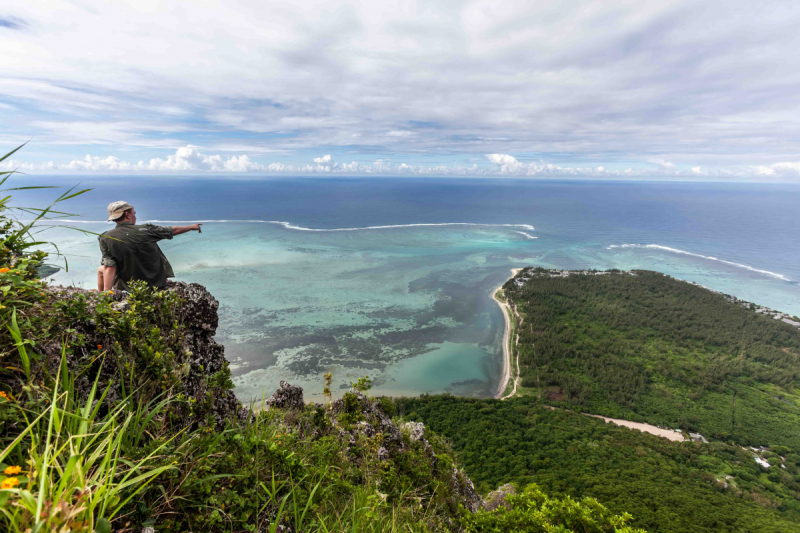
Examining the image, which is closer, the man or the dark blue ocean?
the man

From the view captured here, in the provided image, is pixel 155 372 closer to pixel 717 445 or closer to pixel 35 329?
pixel 35 329

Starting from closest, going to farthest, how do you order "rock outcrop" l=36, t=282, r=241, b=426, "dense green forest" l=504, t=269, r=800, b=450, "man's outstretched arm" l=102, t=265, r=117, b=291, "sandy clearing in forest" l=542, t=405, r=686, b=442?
1. "rock outcrop" l=36, t=282, r=241, b=426
2. "man's outstretched arm" l=102, t=265, r=117, b=291
3. "sandy clearing in forest" l=542, t=405, r=686, b=442
4. "dense green forest" l=504, t=269, r=800, b=450


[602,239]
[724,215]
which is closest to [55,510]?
[602,239]

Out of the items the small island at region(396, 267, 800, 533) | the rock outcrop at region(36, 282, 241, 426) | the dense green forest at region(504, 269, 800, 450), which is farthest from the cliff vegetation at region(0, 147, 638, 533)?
the dense green forest at region(504, 269, 800, 450)

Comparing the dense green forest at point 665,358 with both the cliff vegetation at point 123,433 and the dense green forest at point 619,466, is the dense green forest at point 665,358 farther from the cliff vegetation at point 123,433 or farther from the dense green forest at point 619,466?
the cliff vegetation at point 123,433

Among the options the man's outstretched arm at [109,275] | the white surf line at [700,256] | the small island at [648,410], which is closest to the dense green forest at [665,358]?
the small island at [648,410]

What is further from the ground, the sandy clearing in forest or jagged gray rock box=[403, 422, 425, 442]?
jagged gray rock box=[403, 422, 425, 442]

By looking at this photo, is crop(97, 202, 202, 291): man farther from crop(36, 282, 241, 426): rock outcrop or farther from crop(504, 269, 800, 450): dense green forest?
crop(504, 269, 800, 450): dense green forest
